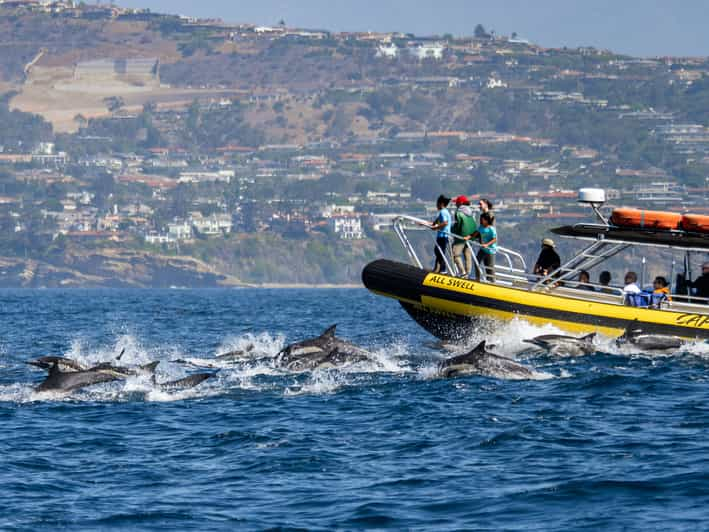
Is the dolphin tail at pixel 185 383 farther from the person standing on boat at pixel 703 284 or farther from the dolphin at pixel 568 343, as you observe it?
the person standing on boat at pixel 703 284

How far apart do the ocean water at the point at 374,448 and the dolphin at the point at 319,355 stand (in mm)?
371

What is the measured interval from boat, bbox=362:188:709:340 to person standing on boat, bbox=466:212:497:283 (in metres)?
0.22

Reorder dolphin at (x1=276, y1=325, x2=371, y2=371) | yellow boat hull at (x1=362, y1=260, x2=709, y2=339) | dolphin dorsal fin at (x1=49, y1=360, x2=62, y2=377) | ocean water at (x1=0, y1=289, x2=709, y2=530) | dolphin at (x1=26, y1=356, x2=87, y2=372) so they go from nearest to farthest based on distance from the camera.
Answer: ocean water at (x1=0, y1=289, x2=709, y2=530) < dolphin dorsal fin at (x1=49, y1=360, x2=62, y2=377) < dolphin at (x1=26, y1=356, x2=87, y2=372) < dolphin at (x1=276, y1=325, x2=371, y2=371) < yellow boat hull at (x1=362, y1=260, x2=709, y2=339)

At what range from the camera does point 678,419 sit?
20766 millimetres

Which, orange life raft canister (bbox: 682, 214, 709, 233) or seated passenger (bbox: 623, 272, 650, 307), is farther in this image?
seated passenger (bbox: 623, 272, 650, 307)

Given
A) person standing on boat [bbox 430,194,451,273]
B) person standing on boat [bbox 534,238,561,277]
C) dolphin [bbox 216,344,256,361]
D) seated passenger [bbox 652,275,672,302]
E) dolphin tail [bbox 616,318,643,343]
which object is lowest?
dolphin [bbox 216,344,256,361]

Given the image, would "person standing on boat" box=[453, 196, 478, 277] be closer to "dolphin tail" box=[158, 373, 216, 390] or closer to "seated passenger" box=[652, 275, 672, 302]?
"seated passenger" box=[652, 275, 672, 302]

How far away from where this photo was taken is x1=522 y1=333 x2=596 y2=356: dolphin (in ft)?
87.3

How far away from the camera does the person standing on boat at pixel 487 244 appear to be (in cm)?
2817

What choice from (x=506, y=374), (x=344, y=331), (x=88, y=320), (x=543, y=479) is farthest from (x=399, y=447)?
(x=88, y=320)

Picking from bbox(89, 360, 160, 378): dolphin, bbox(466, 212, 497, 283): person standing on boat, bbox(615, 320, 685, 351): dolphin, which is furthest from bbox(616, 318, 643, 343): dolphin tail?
bbox(89, 360, 160, 378): dolphin

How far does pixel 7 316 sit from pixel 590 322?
39101mm

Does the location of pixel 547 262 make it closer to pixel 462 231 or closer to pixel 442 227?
pixel 462 231

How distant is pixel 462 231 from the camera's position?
2909 cm
